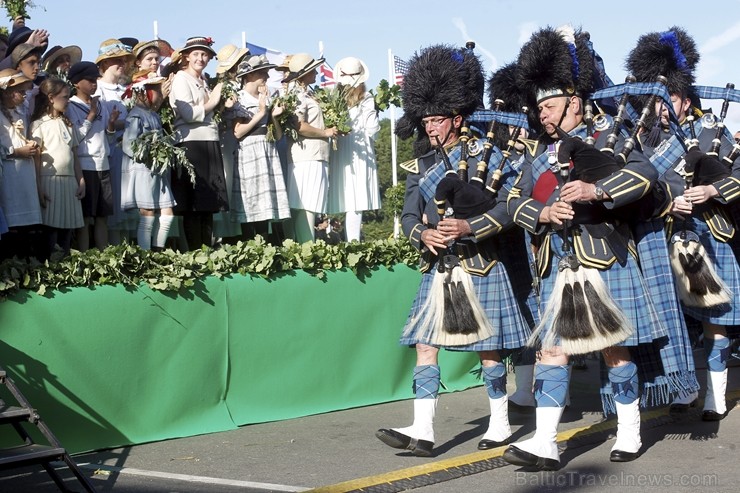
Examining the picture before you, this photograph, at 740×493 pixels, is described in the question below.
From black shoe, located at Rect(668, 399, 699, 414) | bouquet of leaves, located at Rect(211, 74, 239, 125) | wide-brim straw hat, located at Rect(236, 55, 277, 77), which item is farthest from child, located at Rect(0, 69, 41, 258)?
black shoe, located at Rect(668, 399, 699, 414)

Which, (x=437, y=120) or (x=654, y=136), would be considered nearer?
(x=437, y=120)

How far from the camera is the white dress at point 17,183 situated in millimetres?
7344

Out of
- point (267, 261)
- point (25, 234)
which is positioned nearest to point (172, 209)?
point (25, 234)

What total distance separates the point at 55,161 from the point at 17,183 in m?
0.37

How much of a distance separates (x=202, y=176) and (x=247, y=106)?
866 mm

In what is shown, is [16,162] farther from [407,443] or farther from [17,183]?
[407,443]

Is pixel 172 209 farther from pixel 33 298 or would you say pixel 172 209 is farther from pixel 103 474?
pixel 103 474

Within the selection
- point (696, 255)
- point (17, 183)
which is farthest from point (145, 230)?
point (696, 255)

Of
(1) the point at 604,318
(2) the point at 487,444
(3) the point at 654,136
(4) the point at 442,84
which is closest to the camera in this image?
(1) the point at 604,318

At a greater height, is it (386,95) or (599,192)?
(386,95)

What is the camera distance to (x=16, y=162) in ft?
24.2

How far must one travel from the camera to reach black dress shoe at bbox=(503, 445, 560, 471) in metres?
5.25

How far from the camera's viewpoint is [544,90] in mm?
5871

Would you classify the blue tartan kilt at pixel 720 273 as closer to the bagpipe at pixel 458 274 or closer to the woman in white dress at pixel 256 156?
the bagpipe at pixel 458 274
